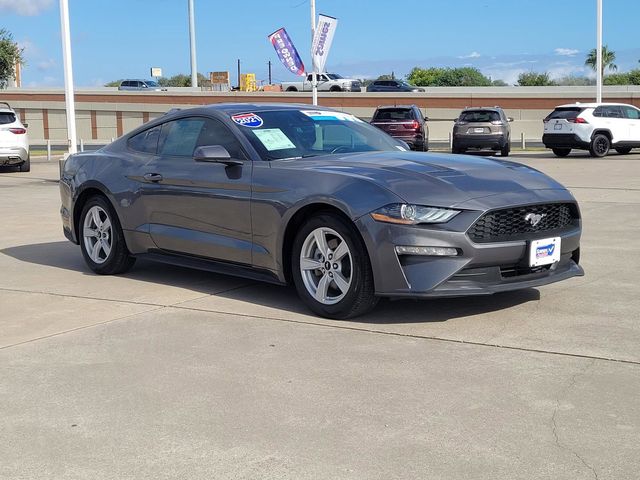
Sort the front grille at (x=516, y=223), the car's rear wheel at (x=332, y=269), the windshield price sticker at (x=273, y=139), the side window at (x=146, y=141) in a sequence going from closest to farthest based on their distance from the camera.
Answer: the front grille at (x=516, y=223)
the car's rear wheel at (x=332, y=269)
the windshield price sticker at (x=273, y=139)
the side window at (x=146, y=141)

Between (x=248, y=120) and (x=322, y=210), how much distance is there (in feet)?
4.16

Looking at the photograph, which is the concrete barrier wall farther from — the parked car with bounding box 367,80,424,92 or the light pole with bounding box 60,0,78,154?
the light pole with bounding box 60,0,78,154

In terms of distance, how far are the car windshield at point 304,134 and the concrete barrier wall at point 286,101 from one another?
120 ft

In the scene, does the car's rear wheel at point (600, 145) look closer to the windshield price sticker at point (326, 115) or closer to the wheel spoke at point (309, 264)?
the windshield price sticker at point (326, 115)

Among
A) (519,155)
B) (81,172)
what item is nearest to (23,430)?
(81,172)

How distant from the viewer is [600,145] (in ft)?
84.9

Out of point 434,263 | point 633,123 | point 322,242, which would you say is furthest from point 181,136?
point 633,123

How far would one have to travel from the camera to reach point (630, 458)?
3.60 m

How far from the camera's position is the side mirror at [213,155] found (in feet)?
21.3

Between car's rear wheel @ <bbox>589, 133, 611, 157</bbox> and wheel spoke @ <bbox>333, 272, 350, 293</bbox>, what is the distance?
21.5m

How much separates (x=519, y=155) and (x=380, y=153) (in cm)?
2259

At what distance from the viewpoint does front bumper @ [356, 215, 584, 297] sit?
18.1 ft

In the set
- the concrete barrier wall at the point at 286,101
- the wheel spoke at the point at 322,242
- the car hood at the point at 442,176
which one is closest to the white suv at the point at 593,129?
the concrete barrier wall at the point at 286,101

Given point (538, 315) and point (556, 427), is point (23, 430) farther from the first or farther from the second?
point (538, 315)
